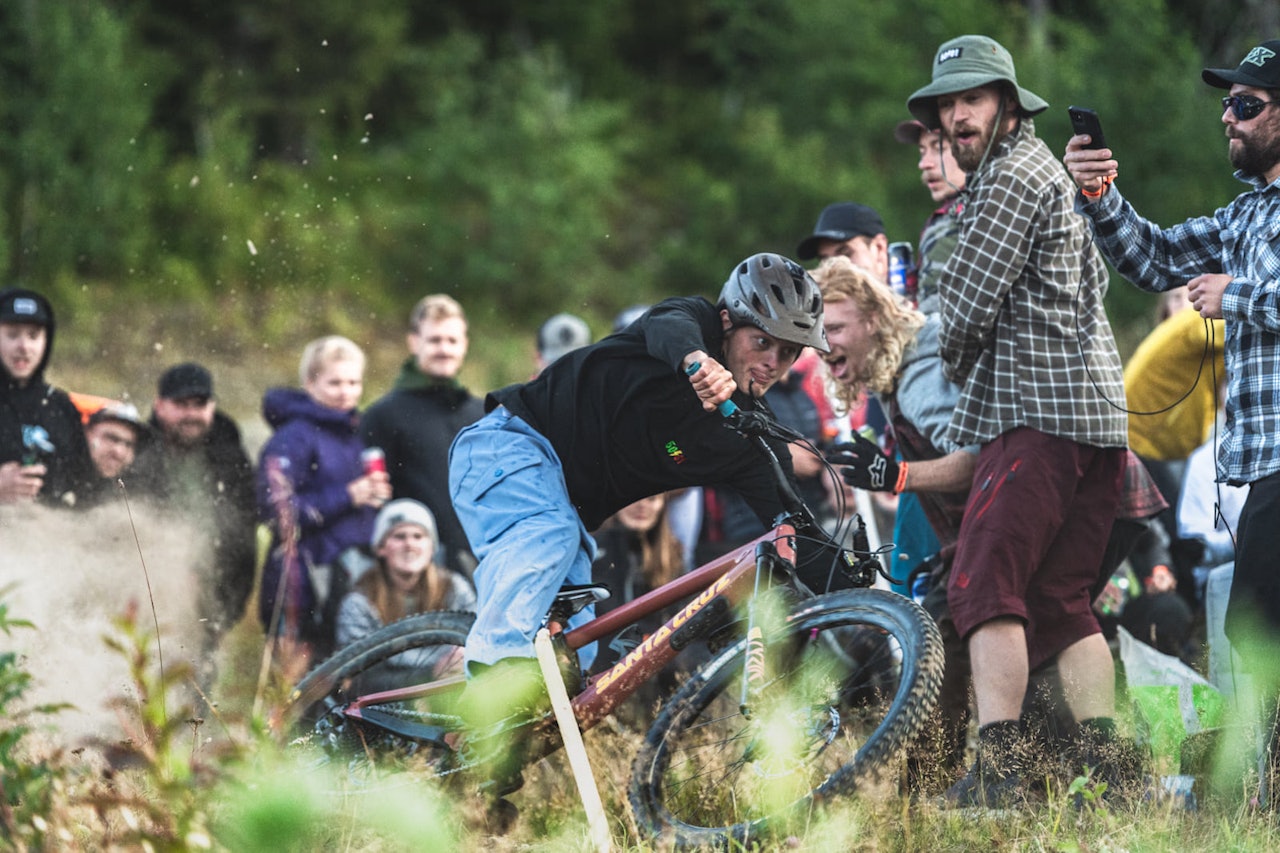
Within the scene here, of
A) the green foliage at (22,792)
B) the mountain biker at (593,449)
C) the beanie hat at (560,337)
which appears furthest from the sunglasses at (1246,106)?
the beanie hat at (560,337)

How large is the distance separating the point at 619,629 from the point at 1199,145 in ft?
64.5

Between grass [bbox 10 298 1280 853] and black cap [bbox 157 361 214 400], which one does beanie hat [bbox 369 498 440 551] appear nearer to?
grass [bbox 10 298 1280 853]

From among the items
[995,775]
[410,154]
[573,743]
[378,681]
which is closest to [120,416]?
[378,681]

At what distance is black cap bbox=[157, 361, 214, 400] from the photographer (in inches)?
339

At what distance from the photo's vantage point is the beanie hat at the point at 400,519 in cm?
818

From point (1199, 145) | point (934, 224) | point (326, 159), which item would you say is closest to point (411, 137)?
point (326, 159)

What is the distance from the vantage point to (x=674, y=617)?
548cm

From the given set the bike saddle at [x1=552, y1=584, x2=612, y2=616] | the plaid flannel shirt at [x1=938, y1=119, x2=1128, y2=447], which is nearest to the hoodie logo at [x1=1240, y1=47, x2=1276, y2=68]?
the plaid flannel shirt at [x1=938, y1=119, x2=1128, y2=447]

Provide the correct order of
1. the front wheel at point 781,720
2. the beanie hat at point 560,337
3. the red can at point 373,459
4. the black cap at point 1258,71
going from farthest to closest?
the beanie hat at point 560,337 → the red can at point 373,459 → the black cap at point 1258,71 → the front wheel at point 781,720

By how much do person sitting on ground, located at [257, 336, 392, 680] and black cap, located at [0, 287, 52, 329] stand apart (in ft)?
4.08

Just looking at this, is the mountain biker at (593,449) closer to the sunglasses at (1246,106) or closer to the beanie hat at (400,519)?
the sunglasses at (1246,106)

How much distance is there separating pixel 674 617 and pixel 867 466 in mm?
893

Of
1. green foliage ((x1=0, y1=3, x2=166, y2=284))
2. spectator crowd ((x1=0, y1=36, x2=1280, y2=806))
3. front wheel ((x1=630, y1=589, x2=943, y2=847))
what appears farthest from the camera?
green foliage ((x1=0, y1=3, x2=166, y2=284))

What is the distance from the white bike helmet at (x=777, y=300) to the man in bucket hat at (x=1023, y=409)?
624mm
